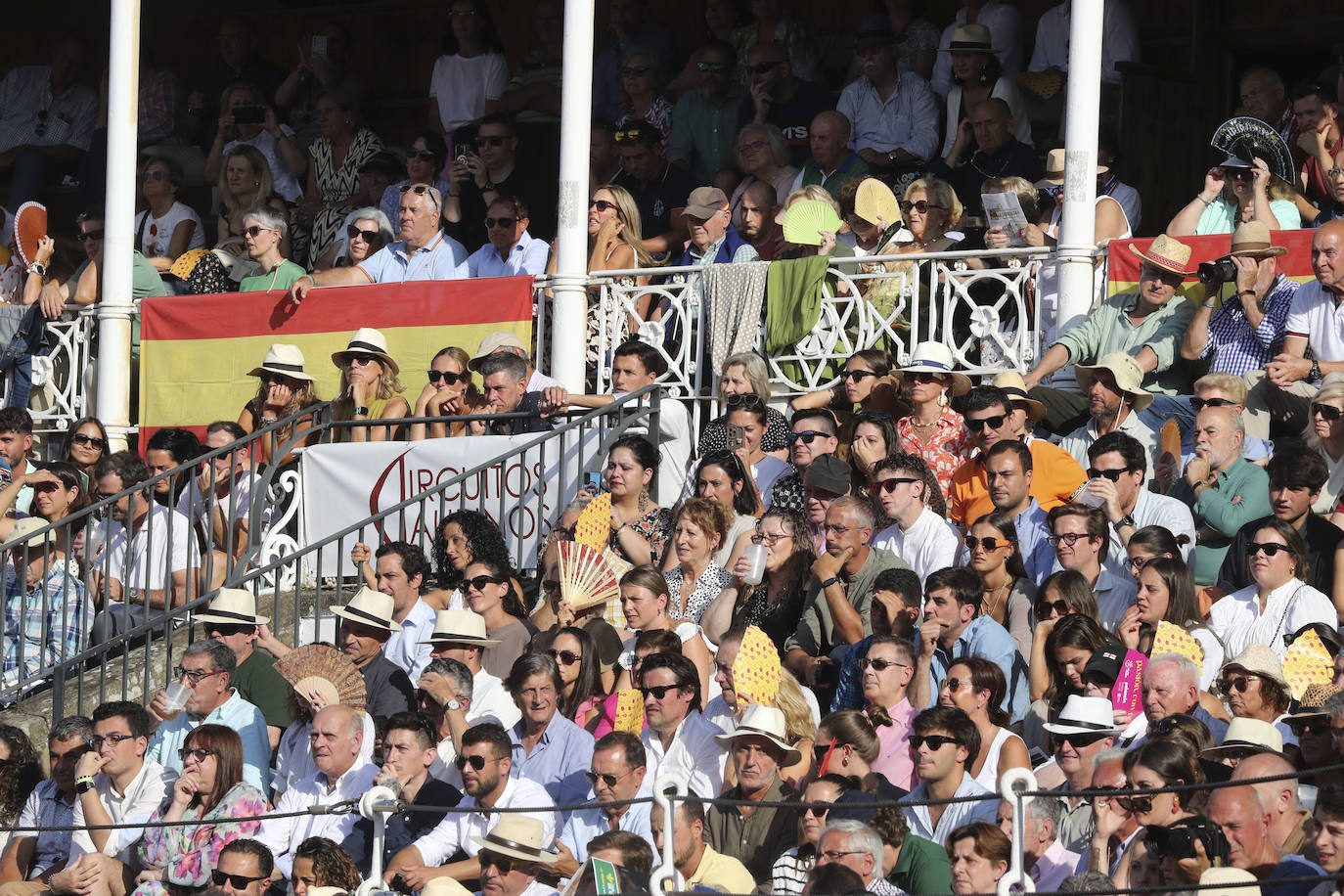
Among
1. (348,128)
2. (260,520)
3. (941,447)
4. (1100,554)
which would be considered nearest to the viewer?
(1100,554)

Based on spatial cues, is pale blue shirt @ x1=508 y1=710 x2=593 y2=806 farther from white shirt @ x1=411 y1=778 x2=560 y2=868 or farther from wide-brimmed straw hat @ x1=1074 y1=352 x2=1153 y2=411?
wide-brimmed straw hat @ x1=1074 y1=352 x2=1153 y2=411

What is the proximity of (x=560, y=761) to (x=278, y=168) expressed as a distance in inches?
329

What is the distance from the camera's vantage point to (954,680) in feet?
31.1

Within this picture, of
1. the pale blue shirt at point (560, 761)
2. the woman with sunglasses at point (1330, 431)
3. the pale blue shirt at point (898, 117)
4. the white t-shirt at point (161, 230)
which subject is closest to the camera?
the pale blue shirt at point (560, 761)

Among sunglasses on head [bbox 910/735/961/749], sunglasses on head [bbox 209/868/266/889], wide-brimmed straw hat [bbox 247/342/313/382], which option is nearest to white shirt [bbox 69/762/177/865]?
sunglasses on head [bbox 209/868/266/889]

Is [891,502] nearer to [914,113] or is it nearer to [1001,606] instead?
[1001,606]

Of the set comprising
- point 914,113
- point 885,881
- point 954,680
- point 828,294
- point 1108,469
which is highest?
point 914,113

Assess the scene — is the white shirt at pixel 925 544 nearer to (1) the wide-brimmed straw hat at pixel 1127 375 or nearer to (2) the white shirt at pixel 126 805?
(1) the wide-brimmed straw hat at pixel 1127 375

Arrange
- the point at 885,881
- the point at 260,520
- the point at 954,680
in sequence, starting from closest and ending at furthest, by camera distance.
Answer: the point at 885,881
the point at 954,680
the point at 260,520

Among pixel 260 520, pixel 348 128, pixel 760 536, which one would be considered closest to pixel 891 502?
pixel 760 536

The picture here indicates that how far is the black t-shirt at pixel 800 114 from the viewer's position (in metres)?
15.6

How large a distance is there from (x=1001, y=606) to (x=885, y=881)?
2.45 metres

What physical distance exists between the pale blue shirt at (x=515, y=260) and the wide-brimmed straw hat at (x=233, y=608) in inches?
137

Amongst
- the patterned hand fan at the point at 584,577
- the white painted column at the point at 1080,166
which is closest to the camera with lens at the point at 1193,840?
the patterned hand fan at the point at 584,577
